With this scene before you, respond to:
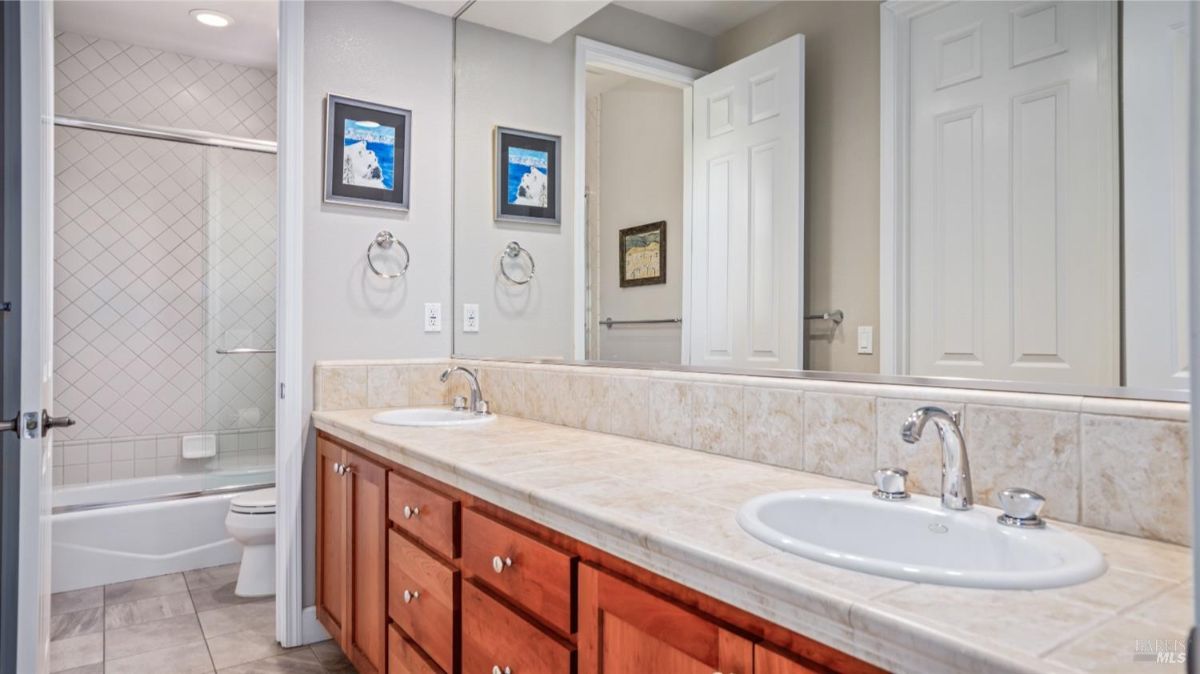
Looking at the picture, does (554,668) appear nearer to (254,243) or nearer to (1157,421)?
(1157,421)

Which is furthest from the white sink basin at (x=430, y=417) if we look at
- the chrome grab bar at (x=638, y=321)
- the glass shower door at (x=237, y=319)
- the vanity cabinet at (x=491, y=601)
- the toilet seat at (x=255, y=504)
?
the glass shower door at (x=237, y=319)

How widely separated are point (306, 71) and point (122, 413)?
2.33m

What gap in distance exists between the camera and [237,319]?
3.74 m

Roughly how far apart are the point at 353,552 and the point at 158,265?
253cm

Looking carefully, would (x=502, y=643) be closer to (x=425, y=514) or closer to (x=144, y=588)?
(x=425, y=514)

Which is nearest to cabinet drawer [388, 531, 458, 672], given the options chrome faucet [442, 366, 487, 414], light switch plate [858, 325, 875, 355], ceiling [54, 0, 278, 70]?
chrome faucet [442, 366, 487, 414]

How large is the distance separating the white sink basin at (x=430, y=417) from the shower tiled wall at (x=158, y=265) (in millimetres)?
1838

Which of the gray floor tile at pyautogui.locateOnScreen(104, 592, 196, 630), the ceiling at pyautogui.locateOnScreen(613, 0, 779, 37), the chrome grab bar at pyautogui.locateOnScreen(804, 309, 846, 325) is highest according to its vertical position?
the ceiling at pyautogui.locateOnScreen(613, 0, 779, 37)

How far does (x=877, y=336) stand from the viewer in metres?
1.19

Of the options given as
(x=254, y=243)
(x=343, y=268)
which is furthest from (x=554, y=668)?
(x=254, y=243)

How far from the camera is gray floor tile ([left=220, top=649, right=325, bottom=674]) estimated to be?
87.7 inches

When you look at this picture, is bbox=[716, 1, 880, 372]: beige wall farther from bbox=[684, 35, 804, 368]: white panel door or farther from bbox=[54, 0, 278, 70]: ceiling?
bbox=[54, 0, 278, 70]: ceiling

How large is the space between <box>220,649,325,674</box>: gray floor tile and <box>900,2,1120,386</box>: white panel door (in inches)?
83.6

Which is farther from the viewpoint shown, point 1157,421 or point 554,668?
point 554,668
